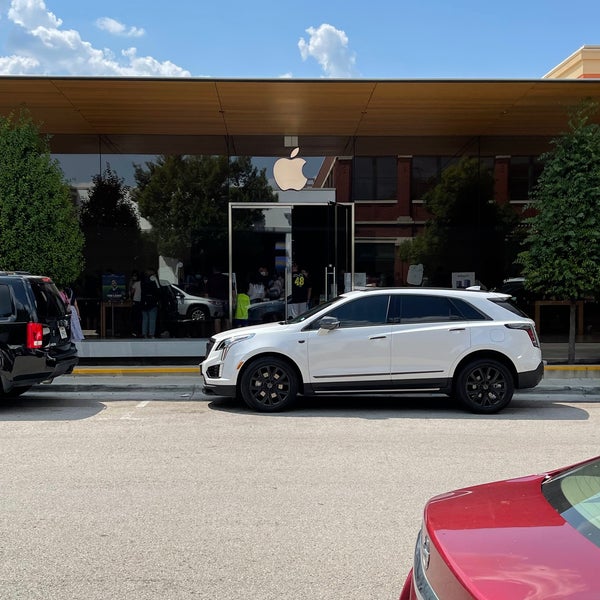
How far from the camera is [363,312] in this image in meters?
9.55

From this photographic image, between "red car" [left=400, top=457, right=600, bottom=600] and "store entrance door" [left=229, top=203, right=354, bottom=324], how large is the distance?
13.5 m

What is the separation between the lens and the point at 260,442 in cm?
752

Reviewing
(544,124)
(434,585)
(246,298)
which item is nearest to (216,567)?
(434,585)

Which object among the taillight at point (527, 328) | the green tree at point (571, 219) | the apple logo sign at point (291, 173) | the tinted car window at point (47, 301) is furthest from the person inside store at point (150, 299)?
the taillight at point (527, 328)

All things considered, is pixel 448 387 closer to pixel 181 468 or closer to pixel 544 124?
pixel 181 468

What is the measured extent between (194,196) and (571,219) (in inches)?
341

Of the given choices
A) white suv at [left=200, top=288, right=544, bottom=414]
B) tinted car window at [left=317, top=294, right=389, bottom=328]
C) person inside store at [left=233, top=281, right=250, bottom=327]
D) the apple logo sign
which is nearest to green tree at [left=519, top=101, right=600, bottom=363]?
white suv at [left=200, top=288, right=544, bottom=414]

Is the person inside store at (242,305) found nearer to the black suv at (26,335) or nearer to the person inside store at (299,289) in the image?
the person inside store at (299,289)

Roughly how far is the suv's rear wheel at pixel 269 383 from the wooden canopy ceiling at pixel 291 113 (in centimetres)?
535

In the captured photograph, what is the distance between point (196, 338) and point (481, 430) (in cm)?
937

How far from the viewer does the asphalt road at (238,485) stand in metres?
4.01

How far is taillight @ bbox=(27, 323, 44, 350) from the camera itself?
366 inches

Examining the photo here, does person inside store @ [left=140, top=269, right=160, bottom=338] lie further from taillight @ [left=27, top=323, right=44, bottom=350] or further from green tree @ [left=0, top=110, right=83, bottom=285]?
taillight @ [left=27, top=323, right=44, bottom=350]

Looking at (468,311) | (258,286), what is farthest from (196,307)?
(468,311)
